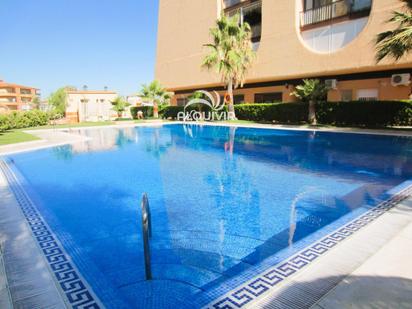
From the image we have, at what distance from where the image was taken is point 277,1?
22.4 metres

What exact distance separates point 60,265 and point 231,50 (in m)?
23.1

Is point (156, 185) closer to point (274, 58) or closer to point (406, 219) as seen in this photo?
point (406, 219)

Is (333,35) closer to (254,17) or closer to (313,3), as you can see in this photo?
(313,3)

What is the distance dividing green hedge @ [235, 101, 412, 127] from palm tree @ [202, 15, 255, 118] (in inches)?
151

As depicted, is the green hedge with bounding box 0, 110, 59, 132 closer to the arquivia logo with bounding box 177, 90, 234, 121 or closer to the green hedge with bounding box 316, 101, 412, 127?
the arquivia logo with bounding box 177, 90, 234, 121

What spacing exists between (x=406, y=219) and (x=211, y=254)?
3.29 m

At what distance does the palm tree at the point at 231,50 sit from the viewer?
23.9m

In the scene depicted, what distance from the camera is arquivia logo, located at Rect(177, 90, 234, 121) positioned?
29.3 m

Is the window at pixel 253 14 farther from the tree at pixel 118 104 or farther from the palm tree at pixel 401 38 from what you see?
the tree at pixel 118 104

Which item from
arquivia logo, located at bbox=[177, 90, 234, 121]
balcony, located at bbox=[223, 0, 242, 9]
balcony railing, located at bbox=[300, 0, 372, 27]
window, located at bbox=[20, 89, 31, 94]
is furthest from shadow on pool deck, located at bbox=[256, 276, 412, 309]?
window, located at bbox=[20, 89, 31, 94]

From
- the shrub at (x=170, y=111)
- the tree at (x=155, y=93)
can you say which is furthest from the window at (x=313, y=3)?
the tree at (x=155, y=93)

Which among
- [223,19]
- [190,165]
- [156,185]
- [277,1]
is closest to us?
[156,185]

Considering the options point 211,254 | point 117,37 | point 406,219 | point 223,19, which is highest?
point 117,37

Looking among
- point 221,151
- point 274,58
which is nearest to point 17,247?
point 221,151
